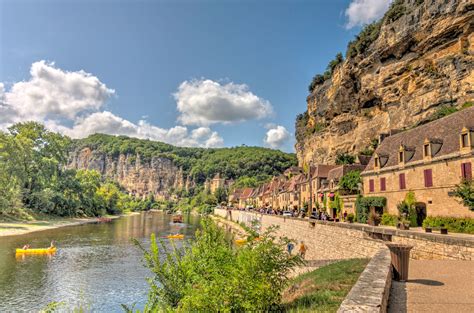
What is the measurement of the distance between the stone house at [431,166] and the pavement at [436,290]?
11400mm

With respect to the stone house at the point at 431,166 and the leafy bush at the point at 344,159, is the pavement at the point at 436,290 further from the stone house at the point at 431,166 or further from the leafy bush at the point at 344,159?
the leafy bush at the point at 344,159

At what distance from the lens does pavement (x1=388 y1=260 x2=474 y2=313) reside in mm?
6164

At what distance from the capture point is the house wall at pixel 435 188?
2117 cm

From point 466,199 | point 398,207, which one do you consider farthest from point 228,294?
point 398,207

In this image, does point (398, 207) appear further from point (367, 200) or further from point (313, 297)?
point (313, 297)

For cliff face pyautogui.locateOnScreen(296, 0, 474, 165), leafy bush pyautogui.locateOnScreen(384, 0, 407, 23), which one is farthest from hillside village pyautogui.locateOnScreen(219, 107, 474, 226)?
leafy bush pyautogui.locateOnScreen(384, 0, 407, 23)

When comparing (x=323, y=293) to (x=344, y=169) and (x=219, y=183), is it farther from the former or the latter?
(x=219, y=183)

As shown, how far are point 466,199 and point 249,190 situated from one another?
10193 cm

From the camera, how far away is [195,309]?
811cm

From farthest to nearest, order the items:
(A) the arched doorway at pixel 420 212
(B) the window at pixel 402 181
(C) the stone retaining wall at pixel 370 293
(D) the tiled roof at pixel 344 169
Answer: (D) the tiled roof at pixel 344 169
(B) the window at pixel 402 181
(A) the arched doorway at pixel 420 212
(C) the stone retaining wall at pixel 370 293

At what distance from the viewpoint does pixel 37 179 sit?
6341 centimetres

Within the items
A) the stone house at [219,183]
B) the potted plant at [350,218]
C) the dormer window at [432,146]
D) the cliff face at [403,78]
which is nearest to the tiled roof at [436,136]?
the dormer window at [432,146]

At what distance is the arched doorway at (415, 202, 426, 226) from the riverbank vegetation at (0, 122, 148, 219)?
5528 cm

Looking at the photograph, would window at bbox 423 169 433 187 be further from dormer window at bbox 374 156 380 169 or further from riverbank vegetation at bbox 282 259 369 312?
riverbank vegetation at bbox 282 259 369 312
